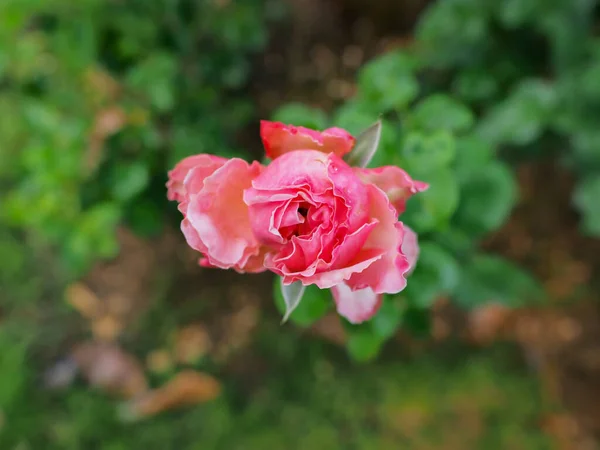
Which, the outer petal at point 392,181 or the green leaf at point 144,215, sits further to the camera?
the green leaf at point 144,215

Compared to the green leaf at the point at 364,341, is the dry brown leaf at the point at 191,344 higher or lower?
lower

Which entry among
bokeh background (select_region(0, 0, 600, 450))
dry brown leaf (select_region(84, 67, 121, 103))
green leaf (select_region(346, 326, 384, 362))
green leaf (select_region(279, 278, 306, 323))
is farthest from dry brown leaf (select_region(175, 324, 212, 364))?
green leaf (select_region(279, 278, 306, 323))

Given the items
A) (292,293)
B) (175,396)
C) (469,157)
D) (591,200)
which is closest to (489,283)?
(591,200)

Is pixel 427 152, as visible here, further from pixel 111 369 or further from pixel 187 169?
pixel 111 369

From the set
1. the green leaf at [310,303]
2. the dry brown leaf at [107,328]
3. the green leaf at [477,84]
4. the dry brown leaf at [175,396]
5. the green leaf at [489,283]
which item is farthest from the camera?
the dry brown leaf at [107,328]

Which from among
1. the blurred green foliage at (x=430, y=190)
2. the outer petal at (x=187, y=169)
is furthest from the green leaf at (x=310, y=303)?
the outer petal at (x=187, y=169)

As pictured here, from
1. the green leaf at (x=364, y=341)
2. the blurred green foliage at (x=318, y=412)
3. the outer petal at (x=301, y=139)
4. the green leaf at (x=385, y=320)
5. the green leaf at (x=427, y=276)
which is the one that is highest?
the outer petal at (x=301, y=139)

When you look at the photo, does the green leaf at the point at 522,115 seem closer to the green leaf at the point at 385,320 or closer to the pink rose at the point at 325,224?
the green leaf at the point at 385,320

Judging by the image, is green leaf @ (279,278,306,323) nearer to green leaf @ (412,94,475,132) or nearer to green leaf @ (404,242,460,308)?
green leaf @ (404,242,460,308)
